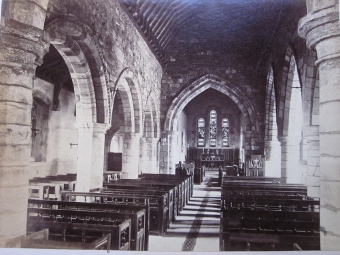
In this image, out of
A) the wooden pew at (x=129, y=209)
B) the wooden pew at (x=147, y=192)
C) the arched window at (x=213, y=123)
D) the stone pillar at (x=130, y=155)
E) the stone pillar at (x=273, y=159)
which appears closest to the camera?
the wooden pew at (x=129, y=209)

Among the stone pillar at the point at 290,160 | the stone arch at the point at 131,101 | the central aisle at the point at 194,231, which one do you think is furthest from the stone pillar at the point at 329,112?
the stone pillar at the point at 290,160

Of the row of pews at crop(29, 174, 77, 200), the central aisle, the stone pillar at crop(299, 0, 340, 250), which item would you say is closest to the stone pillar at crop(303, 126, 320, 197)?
the central aisle

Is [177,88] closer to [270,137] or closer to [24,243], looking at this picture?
[270,137]

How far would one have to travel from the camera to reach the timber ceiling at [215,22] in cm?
692

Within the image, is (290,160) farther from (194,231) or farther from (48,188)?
(48,188)

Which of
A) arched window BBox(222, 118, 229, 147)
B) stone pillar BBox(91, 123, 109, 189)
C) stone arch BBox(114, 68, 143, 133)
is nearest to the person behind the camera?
stone pillar BBox(91, 123, 109, 189)

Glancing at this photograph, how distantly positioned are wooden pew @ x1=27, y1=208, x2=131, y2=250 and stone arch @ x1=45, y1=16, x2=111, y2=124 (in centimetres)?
318

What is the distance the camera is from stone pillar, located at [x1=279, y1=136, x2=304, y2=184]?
33.2 ft

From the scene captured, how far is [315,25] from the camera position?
11.1ft

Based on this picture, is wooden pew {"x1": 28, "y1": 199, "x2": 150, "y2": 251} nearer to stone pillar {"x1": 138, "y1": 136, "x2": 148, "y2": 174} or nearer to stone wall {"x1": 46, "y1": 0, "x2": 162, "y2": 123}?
stone wall {"x1": 46, "y1": 0, "x2": 162, "y2": 123}

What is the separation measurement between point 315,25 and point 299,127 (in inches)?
302

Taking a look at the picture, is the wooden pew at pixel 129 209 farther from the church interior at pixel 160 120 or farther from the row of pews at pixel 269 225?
the row of pews at pixel 269 225


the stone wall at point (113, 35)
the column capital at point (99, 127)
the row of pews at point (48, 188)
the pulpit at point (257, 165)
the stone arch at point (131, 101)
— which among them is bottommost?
the row of pews at point (48, 188)

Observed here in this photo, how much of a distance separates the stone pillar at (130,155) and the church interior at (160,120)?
4cm
